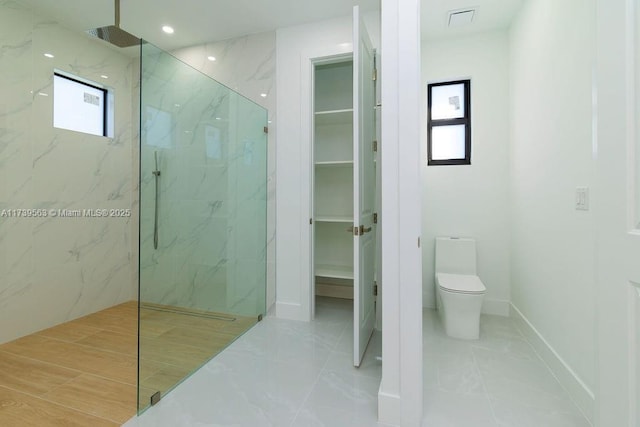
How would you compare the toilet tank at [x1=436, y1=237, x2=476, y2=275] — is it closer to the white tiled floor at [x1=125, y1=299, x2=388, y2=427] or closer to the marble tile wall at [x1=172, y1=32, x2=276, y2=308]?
the white tiled floor at [x1=125, y1=299, x2=388, y2=427]

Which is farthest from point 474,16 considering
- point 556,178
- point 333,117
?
point 556,178

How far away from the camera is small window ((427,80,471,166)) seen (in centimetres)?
284

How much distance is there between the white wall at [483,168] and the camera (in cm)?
267

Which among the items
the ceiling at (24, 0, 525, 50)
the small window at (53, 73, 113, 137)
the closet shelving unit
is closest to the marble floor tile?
the closet shelving unit

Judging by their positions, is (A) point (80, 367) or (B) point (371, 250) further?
(B) point (371, 250)

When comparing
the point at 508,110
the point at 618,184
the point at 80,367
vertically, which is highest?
the point at 508,110

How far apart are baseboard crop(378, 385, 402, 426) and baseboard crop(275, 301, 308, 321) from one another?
1.33 meters

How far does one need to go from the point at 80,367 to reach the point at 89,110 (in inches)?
96.7

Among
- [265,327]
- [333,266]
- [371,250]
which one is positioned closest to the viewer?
[371,250]

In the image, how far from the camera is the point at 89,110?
2904mm

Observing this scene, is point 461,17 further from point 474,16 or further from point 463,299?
point 463,299

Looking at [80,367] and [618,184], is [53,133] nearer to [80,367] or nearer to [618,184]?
[80,367]

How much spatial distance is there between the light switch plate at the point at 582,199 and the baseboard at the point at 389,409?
4.61ft

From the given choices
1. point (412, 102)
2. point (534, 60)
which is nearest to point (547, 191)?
point (534, 60)
